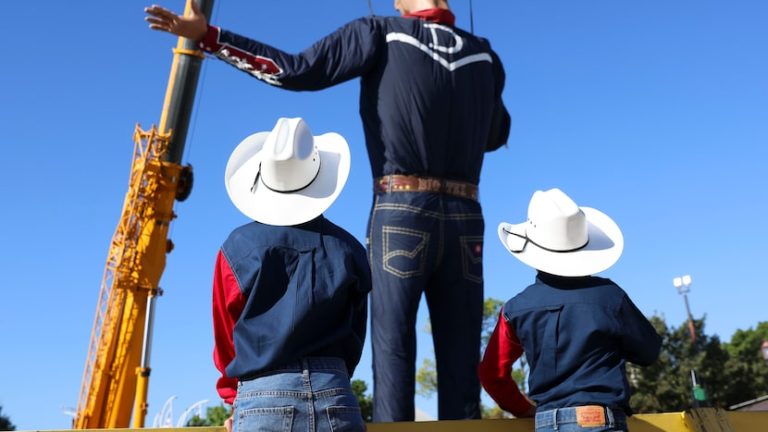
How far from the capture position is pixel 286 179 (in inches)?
102

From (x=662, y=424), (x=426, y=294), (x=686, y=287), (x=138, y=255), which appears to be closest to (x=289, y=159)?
(x=426, y=294)

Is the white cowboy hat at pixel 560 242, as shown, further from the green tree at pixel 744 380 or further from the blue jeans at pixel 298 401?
the green tree at pixel 744 380

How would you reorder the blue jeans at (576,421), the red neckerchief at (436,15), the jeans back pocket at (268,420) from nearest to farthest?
the jeans back pocket at (268,420), the blue jeans at (576,421), the red neckerchief at (436,15)

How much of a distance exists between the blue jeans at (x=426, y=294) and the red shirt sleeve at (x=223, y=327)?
1179mm

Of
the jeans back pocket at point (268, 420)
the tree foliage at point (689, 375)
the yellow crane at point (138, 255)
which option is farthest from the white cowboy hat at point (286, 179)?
the tree foliage at point (689, 375)

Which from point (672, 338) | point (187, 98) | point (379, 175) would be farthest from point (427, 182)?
point (672, 338)

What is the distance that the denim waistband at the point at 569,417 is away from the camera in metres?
2.71

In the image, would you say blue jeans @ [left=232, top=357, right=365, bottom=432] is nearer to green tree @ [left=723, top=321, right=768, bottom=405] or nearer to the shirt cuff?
the shirt cuff

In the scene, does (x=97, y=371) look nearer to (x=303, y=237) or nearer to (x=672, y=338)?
(x=303, y=237)

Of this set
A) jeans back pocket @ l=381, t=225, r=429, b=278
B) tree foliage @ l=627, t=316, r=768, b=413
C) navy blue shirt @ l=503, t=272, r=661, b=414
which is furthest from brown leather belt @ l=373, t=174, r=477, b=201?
tree foliage @ l=627, t=316, r=768, b=413

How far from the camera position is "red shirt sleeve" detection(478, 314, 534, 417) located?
120 inches

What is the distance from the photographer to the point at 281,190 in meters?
2.59

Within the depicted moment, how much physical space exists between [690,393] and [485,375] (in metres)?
29.5

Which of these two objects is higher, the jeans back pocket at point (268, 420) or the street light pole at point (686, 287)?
the street light pole at point (686, 287)
